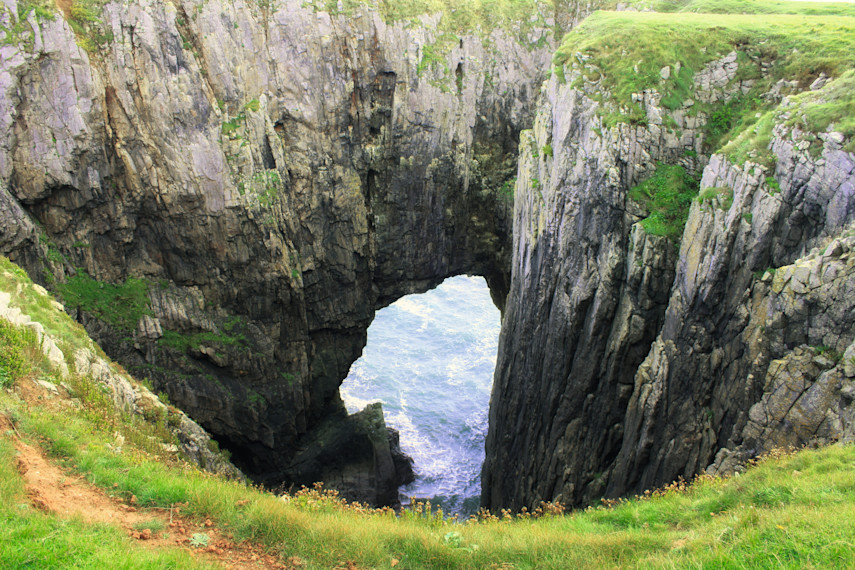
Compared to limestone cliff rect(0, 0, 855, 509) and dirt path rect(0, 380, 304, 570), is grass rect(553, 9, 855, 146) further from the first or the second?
dirt path rect(0, 380, 304, 570)

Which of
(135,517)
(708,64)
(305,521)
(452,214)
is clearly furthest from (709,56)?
(135,517)

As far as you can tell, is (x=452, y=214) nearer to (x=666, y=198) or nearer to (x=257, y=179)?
(x=257, y=179)

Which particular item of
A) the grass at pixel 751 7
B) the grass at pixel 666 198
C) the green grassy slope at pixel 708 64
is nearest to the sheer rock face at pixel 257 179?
the grass at pixel 751 7

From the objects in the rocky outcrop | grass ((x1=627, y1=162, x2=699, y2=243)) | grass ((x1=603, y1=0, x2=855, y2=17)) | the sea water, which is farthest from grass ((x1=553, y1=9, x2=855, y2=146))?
the sea water

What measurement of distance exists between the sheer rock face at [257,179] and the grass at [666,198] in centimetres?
1866

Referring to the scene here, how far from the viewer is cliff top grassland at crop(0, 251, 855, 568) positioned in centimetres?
734

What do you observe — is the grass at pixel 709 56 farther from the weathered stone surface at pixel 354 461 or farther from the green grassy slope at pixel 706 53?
the weathered stone surface at pixel 354 461

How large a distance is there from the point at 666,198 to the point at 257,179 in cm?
2130

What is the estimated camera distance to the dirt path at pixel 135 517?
8258 mm

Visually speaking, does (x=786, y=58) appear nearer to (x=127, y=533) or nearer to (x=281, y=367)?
(x=127, y=533)

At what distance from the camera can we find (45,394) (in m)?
11.6

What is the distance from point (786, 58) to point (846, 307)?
12426mm

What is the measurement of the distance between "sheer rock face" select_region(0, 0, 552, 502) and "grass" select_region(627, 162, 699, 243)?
1866cm

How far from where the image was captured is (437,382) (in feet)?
155
